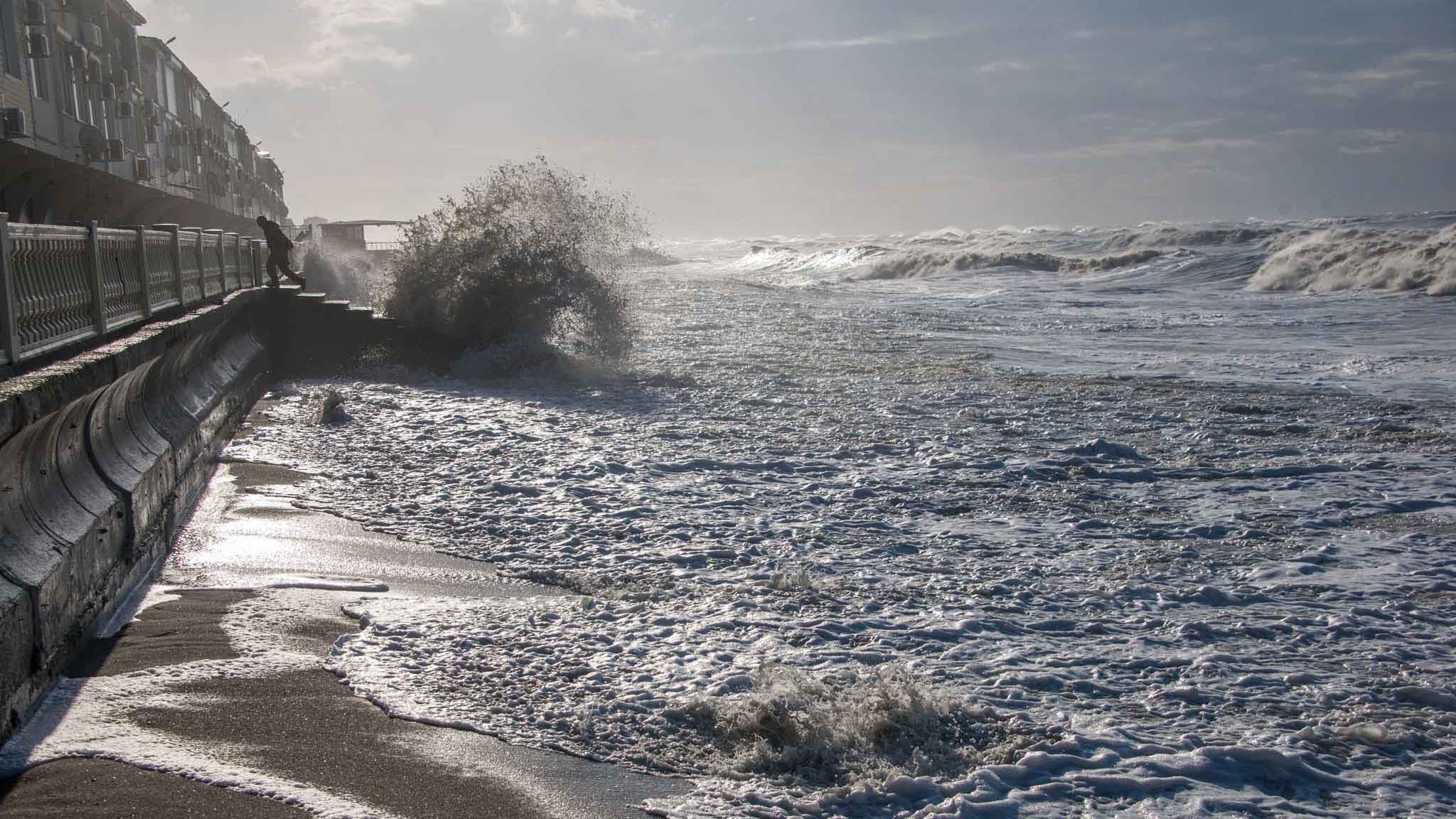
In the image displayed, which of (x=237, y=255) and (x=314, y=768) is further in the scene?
(x=237, y=255)

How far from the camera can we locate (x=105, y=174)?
2966 centimetres

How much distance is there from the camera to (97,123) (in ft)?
103

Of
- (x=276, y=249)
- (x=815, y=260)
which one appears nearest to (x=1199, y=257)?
(x=815, y=260)

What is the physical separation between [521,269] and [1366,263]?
86.4ft

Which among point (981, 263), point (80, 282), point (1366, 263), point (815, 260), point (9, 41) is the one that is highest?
point (9, 41)

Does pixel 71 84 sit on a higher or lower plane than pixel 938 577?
higher

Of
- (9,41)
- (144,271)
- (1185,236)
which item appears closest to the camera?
(144,271)

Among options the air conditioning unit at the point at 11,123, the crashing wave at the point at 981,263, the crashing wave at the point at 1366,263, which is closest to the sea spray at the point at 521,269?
the air conditioning unit at the point at 11,123

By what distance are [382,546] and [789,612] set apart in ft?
9.62

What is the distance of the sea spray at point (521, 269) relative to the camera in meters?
19.7

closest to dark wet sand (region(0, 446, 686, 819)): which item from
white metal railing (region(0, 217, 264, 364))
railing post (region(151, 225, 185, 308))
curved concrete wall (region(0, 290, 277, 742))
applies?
curved concrete wall (region(0, 290, 277, 742))

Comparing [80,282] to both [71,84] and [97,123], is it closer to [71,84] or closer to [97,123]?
[71,84]

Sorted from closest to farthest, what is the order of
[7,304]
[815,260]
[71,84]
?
1. [7,304]
2. [71,84]
3. [815,260]

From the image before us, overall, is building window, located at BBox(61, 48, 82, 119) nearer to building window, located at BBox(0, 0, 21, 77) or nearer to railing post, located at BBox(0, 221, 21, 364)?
building window, located at BBox(0, 0, 21, 77)
